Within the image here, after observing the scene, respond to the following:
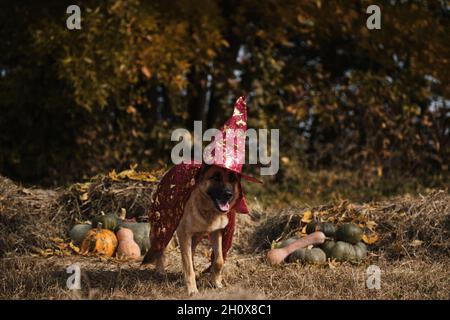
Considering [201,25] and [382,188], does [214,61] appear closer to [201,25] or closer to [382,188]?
[201,25]

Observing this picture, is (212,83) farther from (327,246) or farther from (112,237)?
(327,246)

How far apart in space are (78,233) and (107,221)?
0.99 feet

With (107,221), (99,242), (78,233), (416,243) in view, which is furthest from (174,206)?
(416,243)

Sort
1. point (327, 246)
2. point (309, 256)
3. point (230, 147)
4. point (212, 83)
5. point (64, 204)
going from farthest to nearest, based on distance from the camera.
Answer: point (212, 83) < point (64, 204) < point (327, 246) < point (309, 256) < point (230, 147)

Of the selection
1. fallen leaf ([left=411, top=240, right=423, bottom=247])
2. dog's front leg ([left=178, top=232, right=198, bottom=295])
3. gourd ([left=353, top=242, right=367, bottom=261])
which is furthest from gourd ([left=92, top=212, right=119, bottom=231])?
fallen leaf ([left=411, top=240, right=423, bottom=247])

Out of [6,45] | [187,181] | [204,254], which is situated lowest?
[204,254]

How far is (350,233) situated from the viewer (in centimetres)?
591

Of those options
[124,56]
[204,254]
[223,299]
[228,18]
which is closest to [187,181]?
[223,299]

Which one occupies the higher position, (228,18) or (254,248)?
(228,18)

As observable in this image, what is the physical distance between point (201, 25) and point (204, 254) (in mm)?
4788

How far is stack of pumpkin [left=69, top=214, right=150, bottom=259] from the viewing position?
19.1 ft

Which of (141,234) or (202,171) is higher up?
(202,171)

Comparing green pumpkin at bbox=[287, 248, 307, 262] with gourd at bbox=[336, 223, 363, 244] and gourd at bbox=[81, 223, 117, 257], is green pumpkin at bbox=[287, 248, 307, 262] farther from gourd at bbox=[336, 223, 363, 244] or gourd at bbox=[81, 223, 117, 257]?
gourd at bbox=[81, 223, 117, 257]
